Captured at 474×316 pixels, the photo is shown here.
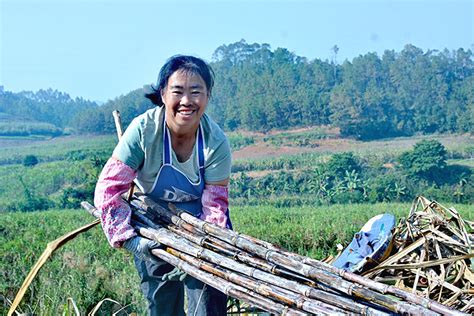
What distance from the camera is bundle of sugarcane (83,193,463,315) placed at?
5.19 feet

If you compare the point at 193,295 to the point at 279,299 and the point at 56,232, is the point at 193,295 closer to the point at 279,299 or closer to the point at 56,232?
the point at 279,299

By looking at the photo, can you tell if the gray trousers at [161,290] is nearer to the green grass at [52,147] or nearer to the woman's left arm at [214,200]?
the woman's left arm at [214,200]

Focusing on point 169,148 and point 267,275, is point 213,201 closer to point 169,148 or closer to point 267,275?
point 169,148

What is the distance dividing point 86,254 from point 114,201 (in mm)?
7855

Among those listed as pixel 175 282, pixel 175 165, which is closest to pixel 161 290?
pixel 175 282

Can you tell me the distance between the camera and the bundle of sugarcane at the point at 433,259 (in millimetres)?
1905

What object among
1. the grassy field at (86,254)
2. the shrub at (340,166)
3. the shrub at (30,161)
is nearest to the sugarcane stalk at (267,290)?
the grassy field at (86,254)

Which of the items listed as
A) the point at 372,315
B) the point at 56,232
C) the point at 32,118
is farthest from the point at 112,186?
the point at 32,118

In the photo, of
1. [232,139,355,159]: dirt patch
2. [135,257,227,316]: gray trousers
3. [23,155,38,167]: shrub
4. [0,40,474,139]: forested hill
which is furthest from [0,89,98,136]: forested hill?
[135,257,227,316]: gray trousers

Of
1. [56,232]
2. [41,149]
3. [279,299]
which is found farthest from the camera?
[41,149]

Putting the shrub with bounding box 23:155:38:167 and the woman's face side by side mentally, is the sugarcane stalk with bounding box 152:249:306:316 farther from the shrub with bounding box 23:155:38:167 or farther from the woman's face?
the shrub with bounding box 23:155:38:167

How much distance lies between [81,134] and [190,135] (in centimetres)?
4232

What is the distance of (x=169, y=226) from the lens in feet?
7.27

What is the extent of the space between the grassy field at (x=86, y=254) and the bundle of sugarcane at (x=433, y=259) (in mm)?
1193
